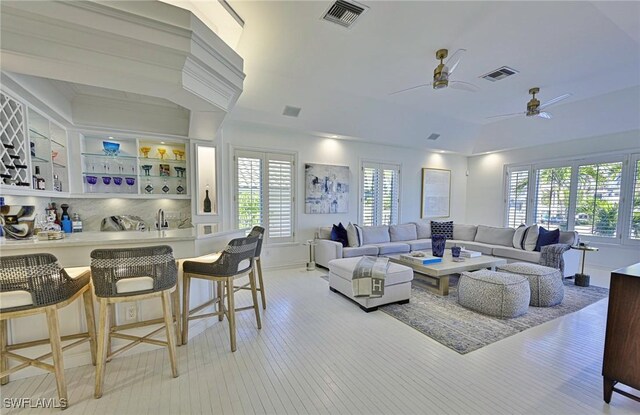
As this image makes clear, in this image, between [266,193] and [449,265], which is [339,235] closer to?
[266,193]

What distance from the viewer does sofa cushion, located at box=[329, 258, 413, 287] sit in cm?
340

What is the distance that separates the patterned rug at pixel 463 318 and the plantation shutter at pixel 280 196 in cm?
264

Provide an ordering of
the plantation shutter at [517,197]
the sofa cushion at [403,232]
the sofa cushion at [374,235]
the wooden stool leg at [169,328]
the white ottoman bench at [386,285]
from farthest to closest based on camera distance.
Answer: the plantation shutter at [517,197] < the sofa cushion at [403,232] < the sofa cushion at [374,235] < the white ottoman bench at [386,285] < the wooden stool leg at [169,328]

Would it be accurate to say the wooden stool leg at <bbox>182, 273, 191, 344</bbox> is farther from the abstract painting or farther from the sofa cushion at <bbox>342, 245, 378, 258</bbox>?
the abstract painting

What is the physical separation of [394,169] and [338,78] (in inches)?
130

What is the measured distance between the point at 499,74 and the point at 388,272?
3.23m

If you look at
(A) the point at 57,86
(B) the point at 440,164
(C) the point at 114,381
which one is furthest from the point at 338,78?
(B) the point at 440,164

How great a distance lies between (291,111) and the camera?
4.64m

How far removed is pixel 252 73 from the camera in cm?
→ 370

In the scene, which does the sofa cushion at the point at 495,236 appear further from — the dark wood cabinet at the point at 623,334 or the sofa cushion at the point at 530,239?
the dark wood cabinet at the point at 623,334

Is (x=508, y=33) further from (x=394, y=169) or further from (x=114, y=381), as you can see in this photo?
(x=114, y=381)

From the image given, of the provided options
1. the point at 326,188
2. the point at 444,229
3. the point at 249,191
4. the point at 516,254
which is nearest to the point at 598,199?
the point at 516,254

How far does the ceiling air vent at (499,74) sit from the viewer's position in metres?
3.63

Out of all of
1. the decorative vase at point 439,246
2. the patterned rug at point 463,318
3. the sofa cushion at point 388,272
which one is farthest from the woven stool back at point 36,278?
the decorative vase at point 439,246
